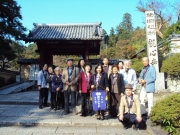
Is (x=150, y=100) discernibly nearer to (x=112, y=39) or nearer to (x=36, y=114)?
(x=36, y=114)

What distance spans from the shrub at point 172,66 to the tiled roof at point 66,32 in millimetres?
4187

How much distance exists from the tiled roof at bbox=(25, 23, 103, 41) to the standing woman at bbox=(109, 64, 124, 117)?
269 inches

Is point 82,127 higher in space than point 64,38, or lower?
lower

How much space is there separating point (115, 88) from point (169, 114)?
71.7 inches

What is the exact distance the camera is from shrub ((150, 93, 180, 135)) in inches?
171

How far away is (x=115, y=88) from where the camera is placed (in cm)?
584

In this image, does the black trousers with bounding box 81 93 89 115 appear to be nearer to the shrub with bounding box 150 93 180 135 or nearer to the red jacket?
the red jacket

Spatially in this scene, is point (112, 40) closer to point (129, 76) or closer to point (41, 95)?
point (41, 95)

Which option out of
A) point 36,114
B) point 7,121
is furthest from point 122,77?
point 7,121

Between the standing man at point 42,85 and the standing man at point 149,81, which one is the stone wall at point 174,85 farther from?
the standing man at point 42,85

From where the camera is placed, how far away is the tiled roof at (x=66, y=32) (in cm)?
1292

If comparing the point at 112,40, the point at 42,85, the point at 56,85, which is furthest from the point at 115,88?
the point at 112,40

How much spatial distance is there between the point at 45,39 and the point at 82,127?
8716 mm

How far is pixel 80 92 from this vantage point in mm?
6031
